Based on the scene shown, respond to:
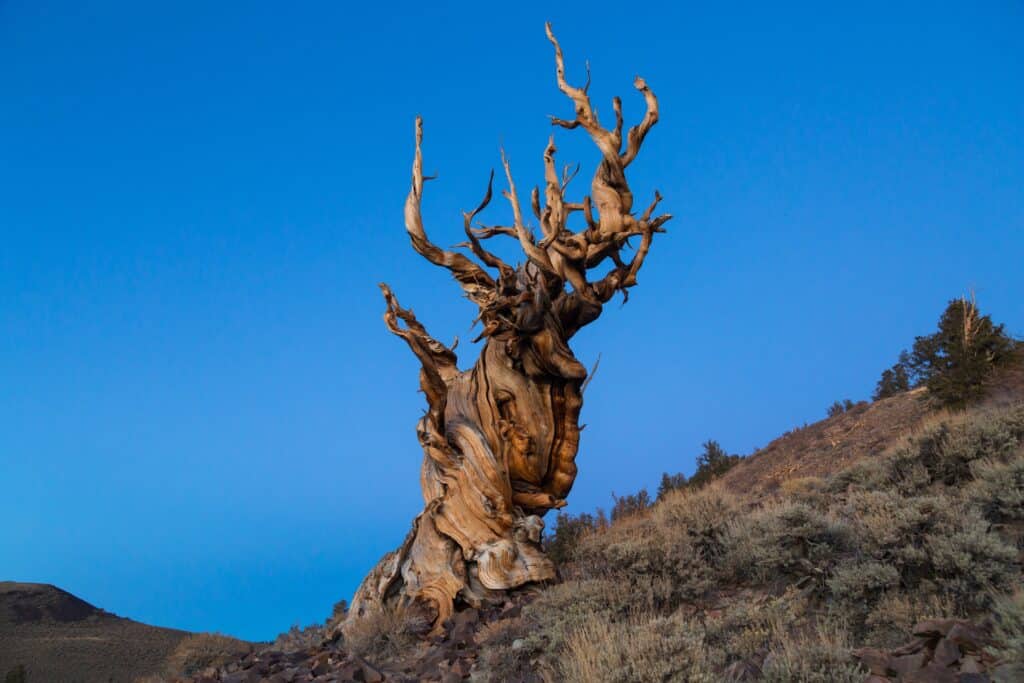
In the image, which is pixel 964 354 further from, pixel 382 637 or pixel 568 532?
pixel 382 637

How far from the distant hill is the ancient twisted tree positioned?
836 centimetres

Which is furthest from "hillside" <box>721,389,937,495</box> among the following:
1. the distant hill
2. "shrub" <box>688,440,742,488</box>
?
the distant hill

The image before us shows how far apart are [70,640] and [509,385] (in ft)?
46.0

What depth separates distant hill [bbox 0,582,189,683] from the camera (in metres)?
16.3

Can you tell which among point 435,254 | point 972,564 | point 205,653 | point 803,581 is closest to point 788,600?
point 803,581

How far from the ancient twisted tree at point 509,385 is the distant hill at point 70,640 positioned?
27.4ft

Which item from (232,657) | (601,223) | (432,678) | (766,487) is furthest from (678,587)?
(766,487)

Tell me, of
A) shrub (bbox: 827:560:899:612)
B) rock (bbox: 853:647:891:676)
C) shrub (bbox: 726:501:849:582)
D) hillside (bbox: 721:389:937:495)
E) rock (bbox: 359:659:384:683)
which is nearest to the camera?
rock (bbox: 853:647:891:676)

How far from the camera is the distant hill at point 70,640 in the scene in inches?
643

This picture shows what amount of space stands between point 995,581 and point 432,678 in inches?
190

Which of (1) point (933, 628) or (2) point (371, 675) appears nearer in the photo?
(1) point (933, 628)

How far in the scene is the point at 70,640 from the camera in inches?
702

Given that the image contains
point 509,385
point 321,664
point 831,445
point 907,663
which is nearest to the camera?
point 907,663

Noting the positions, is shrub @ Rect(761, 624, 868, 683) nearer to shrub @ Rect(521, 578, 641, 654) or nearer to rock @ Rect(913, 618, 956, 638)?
rock @ Rect(913, 618, 956, 638)
